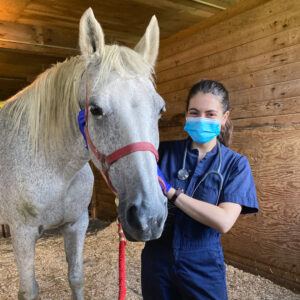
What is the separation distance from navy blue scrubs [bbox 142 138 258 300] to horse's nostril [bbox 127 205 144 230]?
370 mm

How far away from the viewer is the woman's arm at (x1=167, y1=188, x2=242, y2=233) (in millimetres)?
1154

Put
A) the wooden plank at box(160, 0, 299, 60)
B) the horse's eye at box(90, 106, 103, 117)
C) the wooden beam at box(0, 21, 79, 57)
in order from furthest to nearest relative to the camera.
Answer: the wooden beam at box(0, 21, 79, 57) < the wooden plank at box(160, 0, 299, 60) < the horse's eye at box(90, 106, 103, 117)

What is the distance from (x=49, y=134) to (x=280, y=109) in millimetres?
1686

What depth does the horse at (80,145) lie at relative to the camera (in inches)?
39.5

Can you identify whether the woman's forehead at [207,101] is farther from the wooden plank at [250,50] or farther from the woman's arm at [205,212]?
the wooden plank at [250,50]

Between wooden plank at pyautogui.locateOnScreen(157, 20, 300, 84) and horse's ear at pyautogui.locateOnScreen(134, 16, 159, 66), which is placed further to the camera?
wooden plank at pyautogui.locateOnScreen(157, 20, 300, 84)

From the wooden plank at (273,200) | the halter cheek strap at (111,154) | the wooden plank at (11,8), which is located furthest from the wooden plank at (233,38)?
the halter cheek strap at (111,154)

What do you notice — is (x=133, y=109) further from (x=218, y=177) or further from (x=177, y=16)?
(x=177, y=16)

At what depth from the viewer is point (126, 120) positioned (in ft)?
3.37

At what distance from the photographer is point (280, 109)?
7.93ft

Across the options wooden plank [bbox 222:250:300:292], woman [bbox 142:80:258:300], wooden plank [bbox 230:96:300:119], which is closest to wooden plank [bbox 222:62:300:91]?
wooden plank [bbox 230:96:300:119]

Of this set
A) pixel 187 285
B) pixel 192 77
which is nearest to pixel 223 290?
pixel 187 285

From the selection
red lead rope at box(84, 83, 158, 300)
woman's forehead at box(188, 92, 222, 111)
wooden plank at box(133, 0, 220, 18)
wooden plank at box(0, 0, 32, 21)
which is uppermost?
wooden plank at box(133, 0, 220, 18)

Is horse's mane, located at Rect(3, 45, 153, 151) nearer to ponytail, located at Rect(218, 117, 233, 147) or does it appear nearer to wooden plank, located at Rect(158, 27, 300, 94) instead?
ponytail, located at Rect(218, 117, 233, 147)
